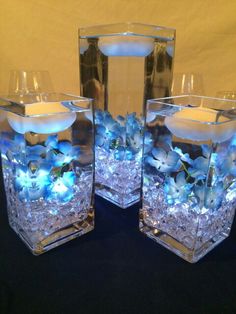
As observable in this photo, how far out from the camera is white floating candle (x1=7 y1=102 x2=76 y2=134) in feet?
1.41

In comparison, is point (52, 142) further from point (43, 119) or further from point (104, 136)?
point (104, 136)

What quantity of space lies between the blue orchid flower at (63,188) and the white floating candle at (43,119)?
0.09m

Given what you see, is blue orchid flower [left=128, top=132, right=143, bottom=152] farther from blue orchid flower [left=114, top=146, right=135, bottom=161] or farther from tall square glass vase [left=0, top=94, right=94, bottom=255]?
tall square glass vase [left=0, top=94, right=94, bottom=255]

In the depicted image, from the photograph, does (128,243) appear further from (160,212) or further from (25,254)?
(25,254)

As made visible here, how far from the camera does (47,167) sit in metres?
0.47

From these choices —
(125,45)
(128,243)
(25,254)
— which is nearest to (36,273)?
(25,254)

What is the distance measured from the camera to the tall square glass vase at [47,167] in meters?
0.45

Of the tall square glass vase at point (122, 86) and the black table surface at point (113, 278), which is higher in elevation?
the tall square glass vase at point (122, 86)

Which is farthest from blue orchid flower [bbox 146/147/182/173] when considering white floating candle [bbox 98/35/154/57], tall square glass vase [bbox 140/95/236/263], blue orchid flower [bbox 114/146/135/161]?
white floating candle [bbox 98/35/154/57]

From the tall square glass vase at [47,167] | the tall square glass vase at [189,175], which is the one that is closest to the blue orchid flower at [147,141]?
the tall square glass vase at [189,175]

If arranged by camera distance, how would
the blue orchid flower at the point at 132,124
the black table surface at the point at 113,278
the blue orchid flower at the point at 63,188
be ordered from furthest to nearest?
the blue orchid flower at the point at 132,124, the blue orchid flower at the point at 63,188, the black table surface at the point at 113,278

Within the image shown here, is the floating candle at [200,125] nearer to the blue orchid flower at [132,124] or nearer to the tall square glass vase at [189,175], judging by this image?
the tall square glass vase at [189,175]

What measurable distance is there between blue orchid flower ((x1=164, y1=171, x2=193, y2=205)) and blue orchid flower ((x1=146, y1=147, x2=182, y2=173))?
2cm

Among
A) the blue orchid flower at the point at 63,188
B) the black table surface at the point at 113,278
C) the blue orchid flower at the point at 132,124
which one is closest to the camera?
the black table surface at the point at 113,278
